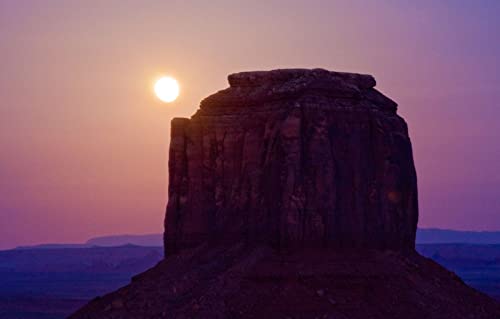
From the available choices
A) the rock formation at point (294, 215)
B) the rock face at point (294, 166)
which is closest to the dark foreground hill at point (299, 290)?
the rock formation at point (294, 215)

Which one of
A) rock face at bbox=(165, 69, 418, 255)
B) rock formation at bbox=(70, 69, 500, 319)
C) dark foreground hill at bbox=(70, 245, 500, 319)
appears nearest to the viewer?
dark foreground hill at bbox=(70, 245, 500, 319)

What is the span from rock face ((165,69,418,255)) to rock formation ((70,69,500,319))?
75mm

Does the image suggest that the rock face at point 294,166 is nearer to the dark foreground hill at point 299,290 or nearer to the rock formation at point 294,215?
the rock formation at point 294,215

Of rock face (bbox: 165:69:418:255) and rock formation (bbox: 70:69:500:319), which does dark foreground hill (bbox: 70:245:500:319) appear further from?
rock face (bbox: 165:69:418:255)

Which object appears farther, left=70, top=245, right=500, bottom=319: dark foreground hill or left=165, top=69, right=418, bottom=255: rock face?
left=165, top=69, right=418, bottom=255: rock face

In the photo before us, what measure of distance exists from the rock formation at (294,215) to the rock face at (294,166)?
2.9 inches

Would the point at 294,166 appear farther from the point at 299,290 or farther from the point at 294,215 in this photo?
the point at 299,290

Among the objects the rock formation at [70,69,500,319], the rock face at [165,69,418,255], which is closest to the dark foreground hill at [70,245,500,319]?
the rock formation at [70,69,500,319]

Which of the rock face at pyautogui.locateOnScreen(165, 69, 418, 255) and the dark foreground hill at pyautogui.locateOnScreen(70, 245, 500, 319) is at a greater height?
the rock face at pyautogui.locateOnScreen(165, 69, 418, 255)

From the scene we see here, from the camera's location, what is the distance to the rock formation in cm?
7062

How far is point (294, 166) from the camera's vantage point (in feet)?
246

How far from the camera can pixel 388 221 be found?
79.4m

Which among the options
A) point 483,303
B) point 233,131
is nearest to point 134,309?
point 233,131

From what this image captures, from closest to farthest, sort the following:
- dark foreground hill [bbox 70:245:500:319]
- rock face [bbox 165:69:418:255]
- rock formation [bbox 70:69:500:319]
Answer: dark foreground hill [bbox 70:245:500:319] < rock formation [bbox 70:69:500:319] < rock face [bbox 165:69:418:255]
